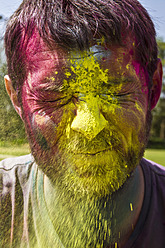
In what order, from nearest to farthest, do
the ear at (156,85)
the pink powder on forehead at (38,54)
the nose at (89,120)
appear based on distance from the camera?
the nose at (89,120) → the pink powder on forehead at (38,54) → the ear at (156,85)

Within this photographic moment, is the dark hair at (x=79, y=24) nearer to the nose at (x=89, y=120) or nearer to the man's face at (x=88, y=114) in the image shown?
the man's face at (x=88, y=114)

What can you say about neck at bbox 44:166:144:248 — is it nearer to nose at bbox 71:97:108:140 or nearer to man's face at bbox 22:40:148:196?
man's face at bbox 22:40:148:196

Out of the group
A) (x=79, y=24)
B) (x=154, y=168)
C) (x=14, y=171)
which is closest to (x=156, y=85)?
(x=154, y=168)

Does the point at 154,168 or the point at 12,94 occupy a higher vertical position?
the point at 12,94

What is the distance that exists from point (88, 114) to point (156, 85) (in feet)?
1.97

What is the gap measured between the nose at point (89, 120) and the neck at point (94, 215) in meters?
0.43

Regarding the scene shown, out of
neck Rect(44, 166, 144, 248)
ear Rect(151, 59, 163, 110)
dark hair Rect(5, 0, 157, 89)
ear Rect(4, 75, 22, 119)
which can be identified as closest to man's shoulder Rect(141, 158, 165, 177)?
neck Rect(44, 166, 144, 248)

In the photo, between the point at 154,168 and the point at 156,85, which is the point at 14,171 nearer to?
the point at 154,168

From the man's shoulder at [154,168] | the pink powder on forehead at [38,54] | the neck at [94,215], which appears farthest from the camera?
the man's shoulder at [154,168]

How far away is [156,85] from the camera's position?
5.13 feet

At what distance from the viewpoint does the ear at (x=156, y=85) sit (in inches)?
60.7

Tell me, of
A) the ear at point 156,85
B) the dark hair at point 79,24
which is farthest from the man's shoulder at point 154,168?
the dark hair at point 79,24

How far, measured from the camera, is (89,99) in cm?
116

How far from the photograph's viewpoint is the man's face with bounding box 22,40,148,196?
1146 mm
